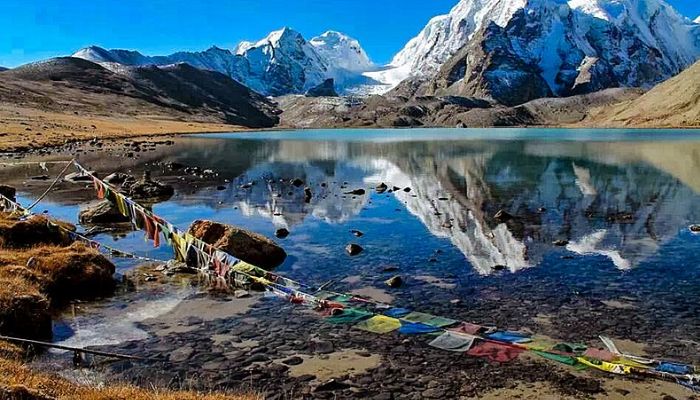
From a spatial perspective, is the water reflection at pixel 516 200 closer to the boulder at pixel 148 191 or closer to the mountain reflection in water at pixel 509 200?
the mountain reflection in water at pixel 509 200

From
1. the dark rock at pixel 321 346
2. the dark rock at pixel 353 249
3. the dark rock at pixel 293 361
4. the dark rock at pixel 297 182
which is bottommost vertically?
the dark rock at pixel 293 361

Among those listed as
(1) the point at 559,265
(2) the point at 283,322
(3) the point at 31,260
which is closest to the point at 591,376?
(2) the point at 283,322

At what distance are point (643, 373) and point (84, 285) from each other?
1825 centimetres

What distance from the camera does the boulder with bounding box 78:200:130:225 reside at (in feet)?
115

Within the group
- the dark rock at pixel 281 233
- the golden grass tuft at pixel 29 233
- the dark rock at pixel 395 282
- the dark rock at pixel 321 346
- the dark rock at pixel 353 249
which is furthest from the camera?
the dark rock at pixel 281 233

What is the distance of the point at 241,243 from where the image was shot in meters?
25.4

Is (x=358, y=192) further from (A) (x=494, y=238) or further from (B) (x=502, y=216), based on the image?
(A) (x=494, y=238)

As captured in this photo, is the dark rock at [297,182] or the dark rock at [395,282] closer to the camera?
the dark rock at [395,282]

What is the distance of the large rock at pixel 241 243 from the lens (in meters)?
25.2

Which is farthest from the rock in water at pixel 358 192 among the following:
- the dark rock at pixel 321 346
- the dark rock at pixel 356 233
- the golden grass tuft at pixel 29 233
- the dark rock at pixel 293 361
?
the dark rock at pixel 293 361

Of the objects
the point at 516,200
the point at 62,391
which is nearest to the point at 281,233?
the point at 516,200

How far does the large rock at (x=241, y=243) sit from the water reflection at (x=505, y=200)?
720 centimetres

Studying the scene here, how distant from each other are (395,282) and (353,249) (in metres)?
5.99

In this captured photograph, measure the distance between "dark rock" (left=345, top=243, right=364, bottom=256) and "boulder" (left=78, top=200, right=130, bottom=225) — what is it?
1483cm
